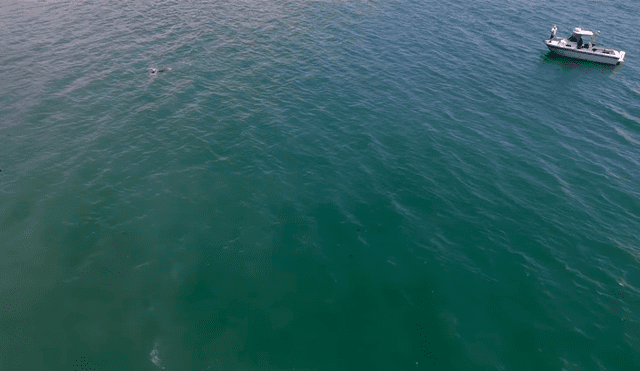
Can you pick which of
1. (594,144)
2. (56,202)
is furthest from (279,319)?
(594,144)

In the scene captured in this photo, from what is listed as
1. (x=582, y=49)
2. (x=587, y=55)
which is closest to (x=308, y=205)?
(x=587, y=55)

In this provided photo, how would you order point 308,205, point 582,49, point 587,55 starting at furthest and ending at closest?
point 582,49 < point 587,55 < point 308,205

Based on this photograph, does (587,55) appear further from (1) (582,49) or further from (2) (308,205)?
(2) (308,205)

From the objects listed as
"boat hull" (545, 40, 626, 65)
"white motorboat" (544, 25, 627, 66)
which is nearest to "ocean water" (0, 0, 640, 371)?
"boat hull" (545, 40, 626, 65)

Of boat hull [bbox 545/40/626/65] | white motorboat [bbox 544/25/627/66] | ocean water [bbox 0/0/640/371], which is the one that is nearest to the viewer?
ocean water [bbox 0/0/640/371]

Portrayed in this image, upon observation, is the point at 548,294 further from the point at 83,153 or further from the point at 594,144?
the point at 83,153

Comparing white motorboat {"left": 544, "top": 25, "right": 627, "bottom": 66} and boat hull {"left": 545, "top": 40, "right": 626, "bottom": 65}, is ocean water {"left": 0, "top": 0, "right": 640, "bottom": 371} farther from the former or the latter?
white motorboat {"left": 544, "top": 25, "right": 627, "bottom": 66}

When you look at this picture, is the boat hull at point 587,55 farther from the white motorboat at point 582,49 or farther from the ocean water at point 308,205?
the ocean water at point 308,205
